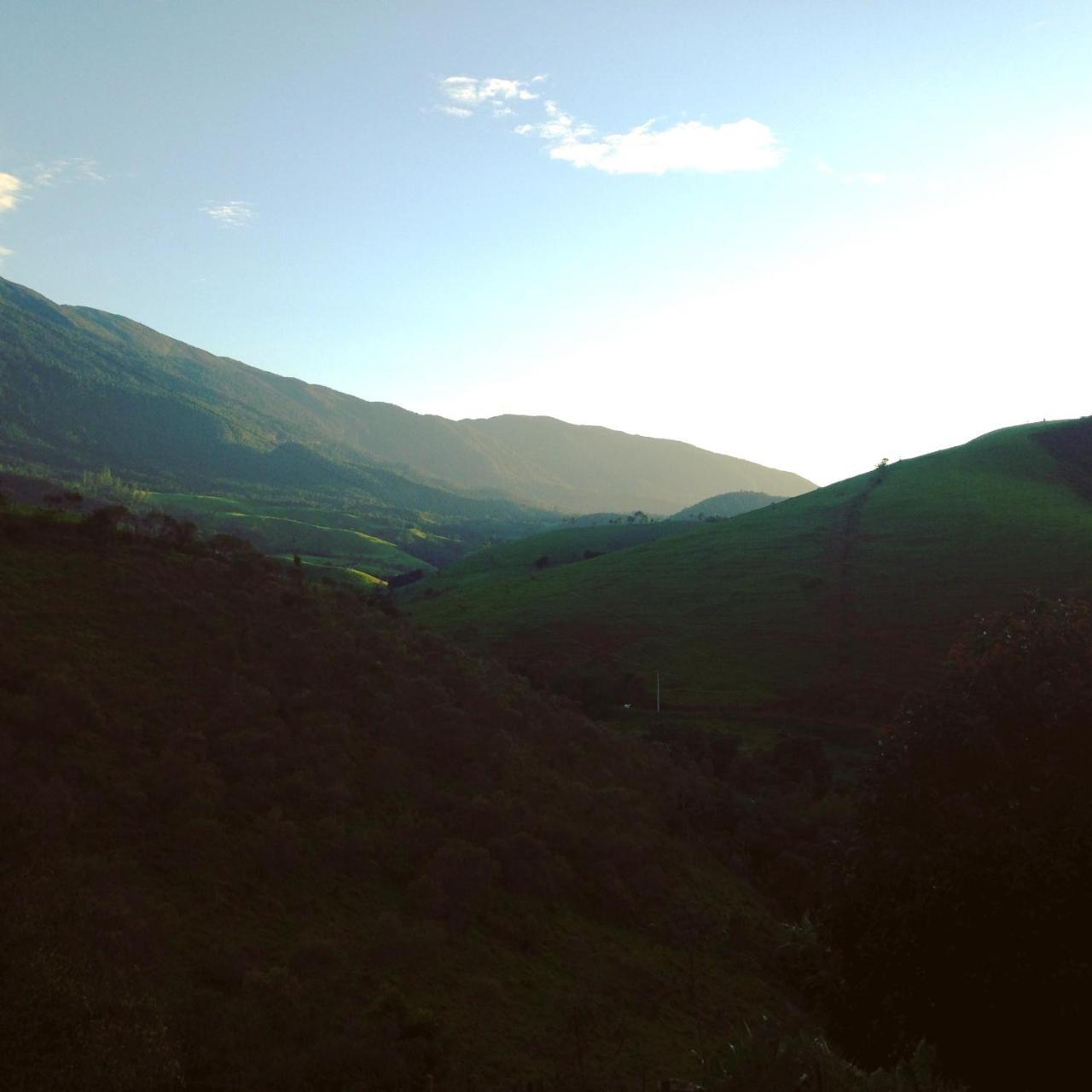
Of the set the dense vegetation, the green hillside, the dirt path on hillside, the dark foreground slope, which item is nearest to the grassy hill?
the dirt path on hillside

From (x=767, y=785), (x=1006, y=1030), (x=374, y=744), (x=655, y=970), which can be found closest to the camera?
(x=1006, y=1030)

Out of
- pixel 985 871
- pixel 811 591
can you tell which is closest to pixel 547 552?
pixel 811 591

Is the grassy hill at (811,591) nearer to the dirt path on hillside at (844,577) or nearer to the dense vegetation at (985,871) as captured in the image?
the dirt path on hillside at (844,577)

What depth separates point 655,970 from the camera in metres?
25.4

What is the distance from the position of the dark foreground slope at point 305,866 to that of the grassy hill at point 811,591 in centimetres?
4196

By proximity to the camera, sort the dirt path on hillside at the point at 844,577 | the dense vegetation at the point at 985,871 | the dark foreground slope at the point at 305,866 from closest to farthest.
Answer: the dense vegetation at the point at 985,871
the dark foreground slope at the point at 305,866
the dirt path on hillside at the point at 844,577

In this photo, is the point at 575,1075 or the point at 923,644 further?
the point at 923,644

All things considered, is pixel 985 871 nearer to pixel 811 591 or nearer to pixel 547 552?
pixel 811 591

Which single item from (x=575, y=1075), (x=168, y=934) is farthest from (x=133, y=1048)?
(x=575, y=1075)

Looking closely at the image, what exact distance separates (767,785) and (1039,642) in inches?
Result: 1419

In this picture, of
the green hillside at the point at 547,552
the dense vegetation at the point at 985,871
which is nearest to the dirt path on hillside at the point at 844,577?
the green hillside at the point at 547,552

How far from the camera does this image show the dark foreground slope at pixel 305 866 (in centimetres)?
1609

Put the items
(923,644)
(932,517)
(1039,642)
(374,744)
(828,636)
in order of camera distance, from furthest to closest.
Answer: (932,517), (828,636), (923,644), (374,744), (1039,642)

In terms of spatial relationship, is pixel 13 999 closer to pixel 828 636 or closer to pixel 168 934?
pixel 168 934
